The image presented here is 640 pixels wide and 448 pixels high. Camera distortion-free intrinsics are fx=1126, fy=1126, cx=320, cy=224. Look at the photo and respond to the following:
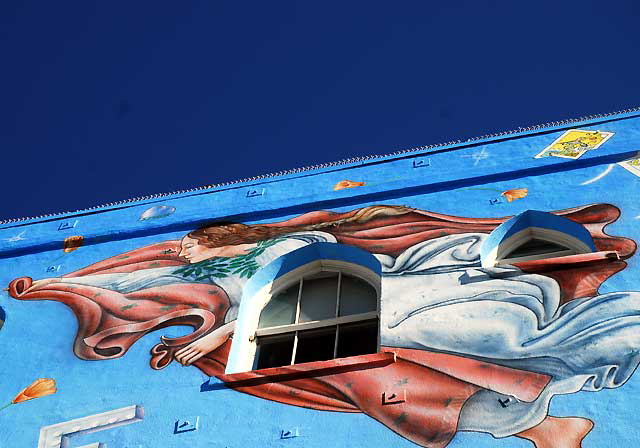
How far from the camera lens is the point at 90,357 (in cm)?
992

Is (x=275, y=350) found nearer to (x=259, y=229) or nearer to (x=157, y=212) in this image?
(x=259, y=229)

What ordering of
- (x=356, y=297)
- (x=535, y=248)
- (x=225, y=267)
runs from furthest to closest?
(x=225, y=267) → (x=535, y=248) → (x=356, y=297)

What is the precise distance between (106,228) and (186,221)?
2.96ft

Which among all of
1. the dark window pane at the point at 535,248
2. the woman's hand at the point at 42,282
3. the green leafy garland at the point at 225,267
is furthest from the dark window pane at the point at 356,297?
the woman's hand at the point at 42,282

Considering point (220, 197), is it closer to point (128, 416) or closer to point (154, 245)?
point (154, 245)

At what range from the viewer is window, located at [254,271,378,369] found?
32.2 ft

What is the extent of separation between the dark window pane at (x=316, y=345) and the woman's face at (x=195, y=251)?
1642mm

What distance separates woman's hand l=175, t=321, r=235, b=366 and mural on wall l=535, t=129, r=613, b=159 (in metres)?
3.84

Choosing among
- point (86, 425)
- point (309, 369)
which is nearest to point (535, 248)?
point (309, 369)

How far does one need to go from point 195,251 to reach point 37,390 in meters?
2.43

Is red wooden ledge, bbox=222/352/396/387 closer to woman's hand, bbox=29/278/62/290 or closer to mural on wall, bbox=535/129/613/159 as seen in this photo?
woman's hand, bbox=29/278/62/290

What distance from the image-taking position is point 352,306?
405 inches

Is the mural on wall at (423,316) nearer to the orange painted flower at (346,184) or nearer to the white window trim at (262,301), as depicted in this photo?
the white window trim at (262,301)

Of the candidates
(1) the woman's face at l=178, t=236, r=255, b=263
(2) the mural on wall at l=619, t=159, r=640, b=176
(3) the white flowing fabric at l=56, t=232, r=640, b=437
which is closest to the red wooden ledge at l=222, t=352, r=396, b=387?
(3) the white flowing fabric at l=56, t=232, r=640, b=437
